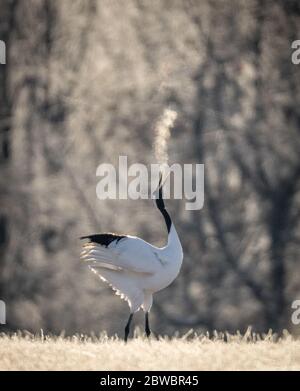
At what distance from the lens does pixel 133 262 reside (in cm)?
957

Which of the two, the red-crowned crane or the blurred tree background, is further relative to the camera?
the blurred tree background

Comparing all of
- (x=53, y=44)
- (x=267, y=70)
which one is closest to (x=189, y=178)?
(x=267, y=70)

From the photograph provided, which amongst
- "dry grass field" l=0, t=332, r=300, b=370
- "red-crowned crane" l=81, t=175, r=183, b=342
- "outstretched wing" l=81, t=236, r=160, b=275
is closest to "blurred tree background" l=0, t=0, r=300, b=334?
"red-crowned crane" l=81, t=175, r=183, b=342

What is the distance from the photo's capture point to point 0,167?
1788cm

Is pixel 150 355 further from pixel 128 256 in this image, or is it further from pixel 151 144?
pixel 151 144

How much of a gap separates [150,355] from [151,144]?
8906 millimetres

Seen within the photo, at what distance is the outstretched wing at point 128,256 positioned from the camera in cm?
958

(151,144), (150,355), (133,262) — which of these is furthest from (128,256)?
(151,144)

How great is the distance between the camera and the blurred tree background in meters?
16.2

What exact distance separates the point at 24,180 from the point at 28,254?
1.70 m

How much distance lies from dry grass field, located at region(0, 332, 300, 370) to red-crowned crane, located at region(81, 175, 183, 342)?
2.20 ft

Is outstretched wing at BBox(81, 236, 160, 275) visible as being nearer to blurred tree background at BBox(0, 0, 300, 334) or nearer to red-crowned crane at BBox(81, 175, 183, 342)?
red-crowned crane at BBox(81, 175, 183, 342)

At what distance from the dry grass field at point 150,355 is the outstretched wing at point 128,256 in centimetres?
81

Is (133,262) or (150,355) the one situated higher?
(133,262)
